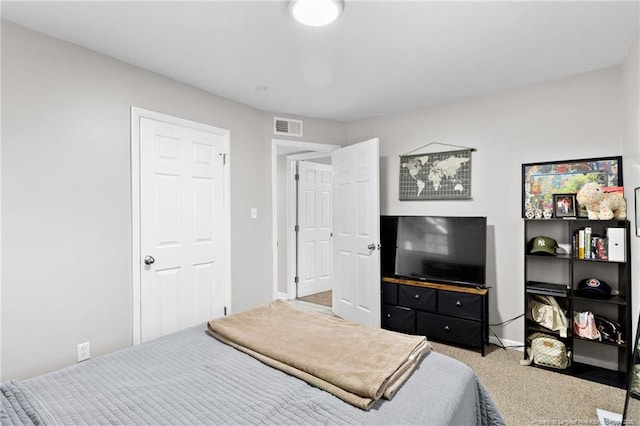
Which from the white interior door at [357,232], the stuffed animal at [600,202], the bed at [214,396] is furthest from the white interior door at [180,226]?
the stuffed animal at [600,202]

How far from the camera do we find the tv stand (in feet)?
9.70

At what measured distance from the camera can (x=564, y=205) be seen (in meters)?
2.66

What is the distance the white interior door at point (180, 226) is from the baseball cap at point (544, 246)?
281cm

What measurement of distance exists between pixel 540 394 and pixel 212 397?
227 cm

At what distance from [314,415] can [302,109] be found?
311 cm

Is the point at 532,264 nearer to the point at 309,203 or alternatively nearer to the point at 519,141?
the point at 519,141

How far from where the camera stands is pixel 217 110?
3.21m

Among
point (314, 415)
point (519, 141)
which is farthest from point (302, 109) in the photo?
point (314, 415)

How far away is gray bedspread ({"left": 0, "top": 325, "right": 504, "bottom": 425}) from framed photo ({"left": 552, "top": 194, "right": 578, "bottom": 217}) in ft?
5.98

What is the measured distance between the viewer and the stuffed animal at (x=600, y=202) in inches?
93.4

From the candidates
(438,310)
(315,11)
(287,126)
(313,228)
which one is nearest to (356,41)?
(315,11)

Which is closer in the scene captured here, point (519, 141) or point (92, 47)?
point (92, 47)

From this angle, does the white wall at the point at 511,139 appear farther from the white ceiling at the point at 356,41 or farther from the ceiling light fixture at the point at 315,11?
the ceiling light fixture at the point at 315,11

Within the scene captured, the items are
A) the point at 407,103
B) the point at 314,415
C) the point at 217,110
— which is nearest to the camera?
the point at 314,415
